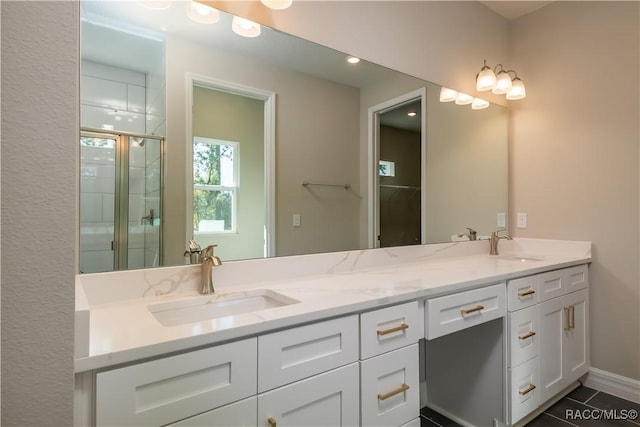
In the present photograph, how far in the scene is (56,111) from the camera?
0.54 metres

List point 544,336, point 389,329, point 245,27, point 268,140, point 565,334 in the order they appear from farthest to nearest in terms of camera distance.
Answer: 1. point 565,334
2. point 544,336
3. point 268,140
4. point 245,27
5. point 389,329

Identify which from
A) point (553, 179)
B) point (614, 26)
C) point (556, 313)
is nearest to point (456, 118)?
point (553, 179)

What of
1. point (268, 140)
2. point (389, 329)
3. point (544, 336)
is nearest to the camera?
point (389, 329)

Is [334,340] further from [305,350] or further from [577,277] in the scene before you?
[577,277]

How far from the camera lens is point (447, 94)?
7.33ft

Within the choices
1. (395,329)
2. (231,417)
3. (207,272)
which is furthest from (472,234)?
(231,417)

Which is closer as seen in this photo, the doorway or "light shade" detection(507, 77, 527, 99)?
the doorway

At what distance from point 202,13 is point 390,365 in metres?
1.46

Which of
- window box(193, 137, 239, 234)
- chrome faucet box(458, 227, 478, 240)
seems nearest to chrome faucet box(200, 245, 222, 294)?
window box(193, 137, 239, 234)

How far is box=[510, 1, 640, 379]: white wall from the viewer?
2.04 m

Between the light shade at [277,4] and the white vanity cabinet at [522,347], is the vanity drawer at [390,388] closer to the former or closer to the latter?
the white vanity cabinet at [522,347]

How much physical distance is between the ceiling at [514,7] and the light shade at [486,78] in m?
0.51

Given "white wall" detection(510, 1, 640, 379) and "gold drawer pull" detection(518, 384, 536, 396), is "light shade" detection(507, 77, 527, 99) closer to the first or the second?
"white wall" detection(510, 1, 640, 379)

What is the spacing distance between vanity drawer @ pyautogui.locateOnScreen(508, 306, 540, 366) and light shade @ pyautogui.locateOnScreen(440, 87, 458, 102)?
133 centimetres
